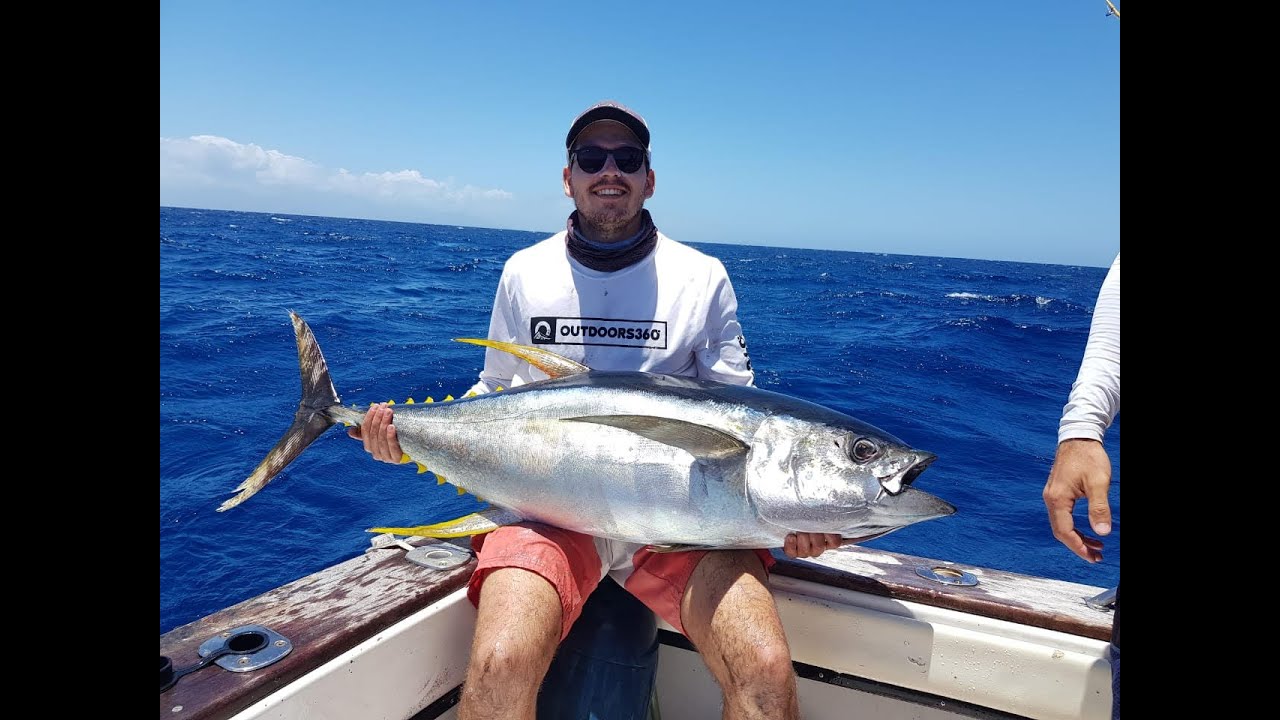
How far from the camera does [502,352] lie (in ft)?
8.64

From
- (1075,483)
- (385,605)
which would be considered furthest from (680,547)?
(1075,483)

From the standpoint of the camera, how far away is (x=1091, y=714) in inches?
76.5

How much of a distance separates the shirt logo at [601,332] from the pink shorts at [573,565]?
0.68 meters

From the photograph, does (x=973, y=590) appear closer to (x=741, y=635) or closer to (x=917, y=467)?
(x=917, y=467)

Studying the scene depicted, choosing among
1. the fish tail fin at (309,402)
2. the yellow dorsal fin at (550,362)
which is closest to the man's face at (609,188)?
the yellow dorsal fin at (550,362)

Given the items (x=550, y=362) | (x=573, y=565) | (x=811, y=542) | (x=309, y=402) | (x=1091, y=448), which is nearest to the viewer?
(x=1091, y=448)

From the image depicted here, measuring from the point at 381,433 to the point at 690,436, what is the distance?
3.63 feet

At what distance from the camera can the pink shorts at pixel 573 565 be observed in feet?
6.63

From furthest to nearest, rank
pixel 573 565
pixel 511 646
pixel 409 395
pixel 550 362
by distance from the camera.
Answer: pixel 409 395 < pixel 550 362 < pixel 573 565 < pixel 511 646

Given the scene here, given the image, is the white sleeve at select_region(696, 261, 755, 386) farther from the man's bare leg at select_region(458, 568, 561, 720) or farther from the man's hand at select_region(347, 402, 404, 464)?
the man's hand at select_region(347, 402, 404, 464)

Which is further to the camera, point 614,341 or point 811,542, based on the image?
point 614,341

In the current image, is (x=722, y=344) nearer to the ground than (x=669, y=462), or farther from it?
farther from it
